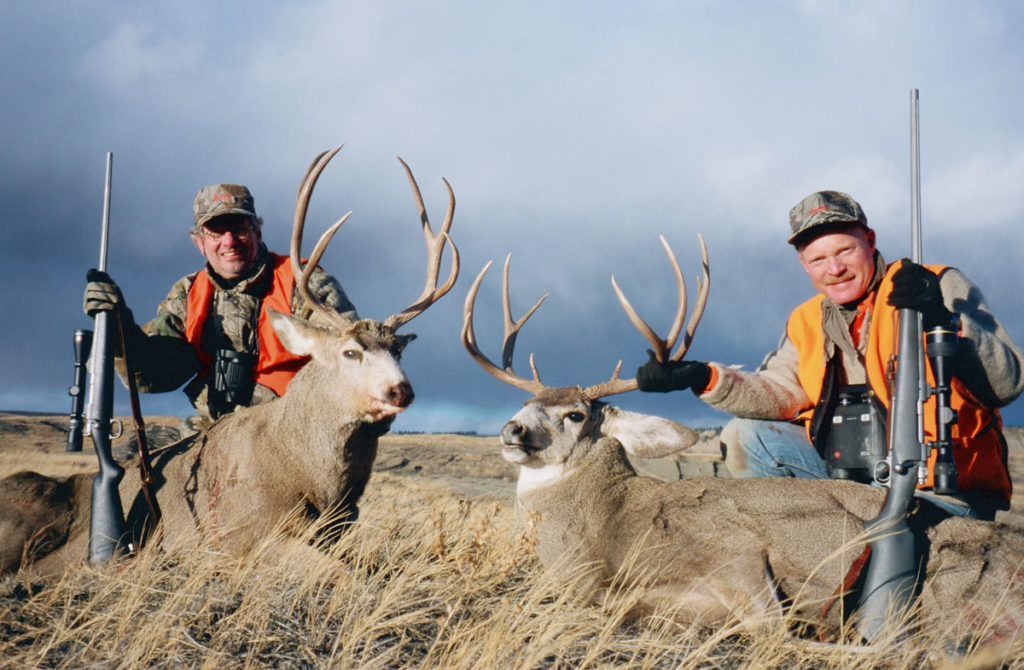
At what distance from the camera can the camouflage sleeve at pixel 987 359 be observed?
4340 millimetres

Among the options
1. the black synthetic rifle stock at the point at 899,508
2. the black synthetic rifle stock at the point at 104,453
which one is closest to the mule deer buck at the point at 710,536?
the black synthetic rifle stock at the point at 899,508

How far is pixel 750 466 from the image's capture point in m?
5.39

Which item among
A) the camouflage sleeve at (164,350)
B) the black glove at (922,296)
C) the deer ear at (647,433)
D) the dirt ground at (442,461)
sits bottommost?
the dirt ground at (442,461)

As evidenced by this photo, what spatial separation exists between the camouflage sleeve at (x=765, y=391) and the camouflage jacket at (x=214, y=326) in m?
2.28

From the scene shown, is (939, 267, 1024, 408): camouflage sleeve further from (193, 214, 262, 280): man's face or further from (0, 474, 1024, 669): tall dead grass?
(193, 214, 262, 280): man's face

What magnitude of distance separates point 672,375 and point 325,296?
90.3 inches

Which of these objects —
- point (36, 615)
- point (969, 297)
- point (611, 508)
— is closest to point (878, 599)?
point (611, 508)

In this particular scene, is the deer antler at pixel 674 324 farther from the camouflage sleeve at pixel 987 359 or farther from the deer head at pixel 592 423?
the camouflage sleeve at pixel 987 359

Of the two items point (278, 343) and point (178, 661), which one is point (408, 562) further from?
point (278, 343)

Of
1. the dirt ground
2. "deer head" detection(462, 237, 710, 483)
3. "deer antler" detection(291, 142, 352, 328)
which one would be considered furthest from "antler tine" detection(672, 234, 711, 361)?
the dirt ground

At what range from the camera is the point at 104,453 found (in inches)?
187

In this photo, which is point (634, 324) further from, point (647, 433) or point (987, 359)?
point (987, 359)

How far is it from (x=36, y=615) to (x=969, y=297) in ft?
15.1

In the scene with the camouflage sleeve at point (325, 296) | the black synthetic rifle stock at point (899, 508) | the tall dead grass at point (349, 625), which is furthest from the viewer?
the camouflage sleeve at point (325, 296)
